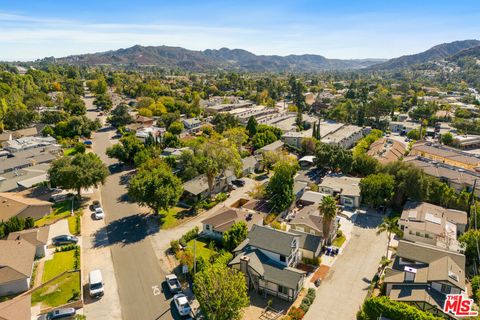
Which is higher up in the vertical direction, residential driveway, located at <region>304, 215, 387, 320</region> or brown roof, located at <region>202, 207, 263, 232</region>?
brown roof, located at <region>202, 207, 263, 232</region>

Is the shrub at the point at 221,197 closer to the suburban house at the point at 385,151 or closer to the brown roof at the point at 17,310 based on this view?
the brown roof at the point at 17,310

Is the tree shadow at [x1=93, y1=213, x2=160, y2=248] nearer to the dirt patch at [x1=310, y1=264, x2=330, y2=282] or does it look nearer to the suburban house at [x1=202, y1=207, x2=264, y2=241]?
the suburban house at [x1=202, y1=207, x2=264, y2=241]

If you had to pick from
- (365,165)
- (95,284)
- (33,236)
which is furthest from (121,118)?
(95,284)

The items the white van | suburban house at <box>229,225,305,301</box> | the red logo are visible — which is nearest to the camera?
the red logo

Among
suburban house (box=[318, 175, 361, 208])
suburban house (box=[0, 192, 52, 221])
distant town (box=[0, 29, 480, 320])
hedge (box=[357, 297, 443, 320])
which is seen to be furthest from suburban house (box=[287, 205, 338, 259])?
suburban house (box=[0, 192, 52, 221])

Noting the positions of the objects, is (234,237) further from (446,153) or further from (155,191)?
(446,153)

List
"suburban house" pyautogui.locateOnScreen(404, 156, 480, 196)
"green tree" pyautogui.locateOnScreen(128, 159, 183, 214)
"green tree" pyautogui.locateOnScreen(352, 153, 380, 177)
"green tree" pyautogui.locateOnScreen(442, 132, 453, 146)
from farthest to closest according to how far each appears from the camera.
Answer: "green tree" pyautogui.locateOnScreen(442, 132, 453, 146), "green tree" pyautogui.locateOnScreen(352, 153, 380, 177), "suburban house" pyautogui.locateOnScreen(404, 156, 480, 196), "green tree" pyautogui.locateOnScreen(128, 159, 183, 214)
